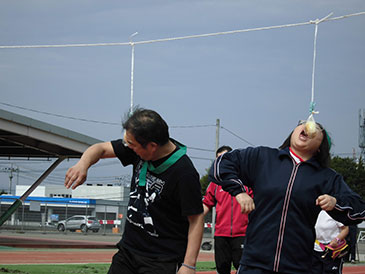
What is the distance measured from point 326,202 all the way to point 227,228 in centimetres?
491

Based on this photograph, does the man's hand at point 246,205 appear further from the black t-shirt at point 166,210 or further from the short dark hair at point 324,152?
the short dark hair at point 324,152

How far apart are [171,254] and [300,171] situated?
42.0 inches

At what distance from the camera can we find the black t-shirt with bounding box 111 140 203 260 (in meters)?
4.54

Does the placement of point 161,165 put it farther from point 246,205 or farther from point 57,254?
point 57,254

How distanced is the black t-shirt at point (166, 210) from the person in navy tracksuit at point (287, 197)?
0.34 meters

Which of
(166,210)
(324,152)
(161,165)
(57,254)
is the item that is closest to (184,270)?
(166,210)

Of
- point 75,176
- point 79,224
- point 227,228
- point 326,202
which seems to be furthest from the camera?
point 79,224

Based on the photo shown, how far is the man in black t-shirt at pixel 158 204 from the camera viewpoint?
14.8 ft

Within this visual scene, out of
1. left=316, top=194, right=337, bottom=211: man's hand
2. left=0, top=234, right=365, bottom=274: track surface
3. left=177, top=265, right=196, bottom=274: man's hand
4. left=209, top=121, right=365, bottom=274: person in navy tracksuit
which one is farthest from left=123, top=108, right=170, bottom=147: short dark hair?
left=0, top=234, right=365, bottom=274: track surface

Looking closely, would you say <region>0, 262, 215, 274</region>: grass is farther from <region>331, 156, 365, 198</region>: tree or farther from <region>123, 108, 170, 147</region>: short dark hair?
<region>331, 156, 365, 198</region>: tree

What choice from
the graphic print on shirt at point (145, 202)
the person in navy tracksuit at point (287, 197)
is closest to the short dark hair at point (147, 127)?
the graphic print on shirt at point (145, 202)

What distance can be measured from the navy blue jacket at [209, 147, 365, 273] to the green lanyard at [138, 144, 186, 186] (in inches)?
13.7

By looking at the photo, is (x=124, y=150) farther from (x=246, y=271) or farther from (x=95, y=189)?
(x=95, y=189)

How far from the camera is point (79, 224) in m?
47.0
